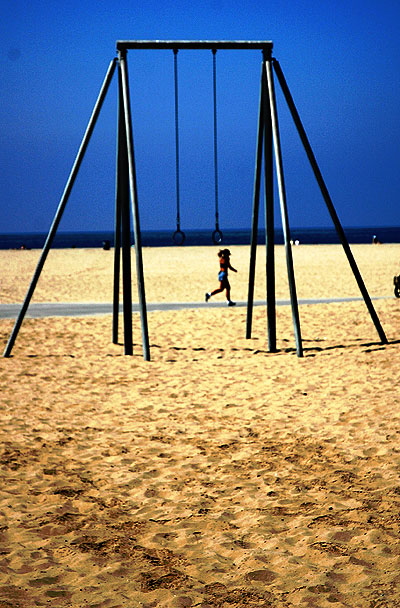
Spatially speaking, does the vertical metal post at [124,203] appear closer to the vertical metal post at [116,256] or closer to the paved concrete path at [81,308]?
the vertical metal post at [116,256]

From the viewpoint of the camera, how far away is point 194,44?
978 centimetres

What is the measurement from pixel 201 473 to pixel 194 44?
677 cm

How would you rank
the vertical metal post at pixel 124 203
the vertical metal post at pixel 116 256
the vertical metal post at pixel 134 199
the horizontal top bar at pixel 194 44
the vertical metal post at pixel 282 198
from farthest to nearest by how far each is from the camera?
the vertical metal post at pixel 116 256
the vertical metal post at pixel 124 203
the horizontal top bar at pixel 194 44
the vertical metal post at pixel 282 198
the vertical metal post at pixel 134 199

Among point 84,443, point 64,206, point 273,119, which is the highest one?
point 273,119

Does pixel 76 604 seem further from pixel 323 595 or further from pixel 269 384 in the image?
pixel 269 384

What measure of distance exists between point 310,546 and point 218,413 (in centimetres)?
309

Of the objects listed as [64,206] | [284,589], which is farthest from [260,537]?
[64,206]

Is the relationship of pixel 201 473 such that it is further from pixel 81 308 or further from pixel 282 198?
pixel 81 308

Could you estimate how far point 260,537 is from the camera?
13.1 feet

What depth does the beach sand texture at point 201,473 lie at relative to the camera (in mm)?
3473

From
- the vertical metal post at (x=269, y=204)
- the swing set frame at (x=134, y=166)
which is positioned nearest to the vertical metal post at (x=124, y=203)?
the swing set frame at (x=134, y=166)

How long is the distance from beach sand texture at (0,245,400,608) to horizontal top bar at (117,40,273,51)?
4.35 m

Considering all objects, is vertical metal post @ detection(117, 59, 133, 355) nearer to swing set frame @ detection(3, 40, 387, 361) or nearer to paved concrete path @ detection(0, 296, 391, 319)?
swing set frame @ detection(3, 40, 387, 361)

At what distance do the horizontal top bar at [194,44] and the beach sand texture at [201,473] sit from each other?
4.35 metres
